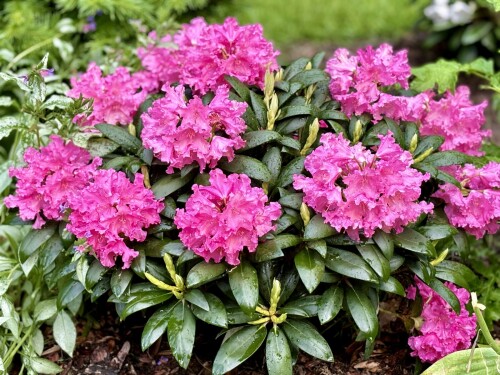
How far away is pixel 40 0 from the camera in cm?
421

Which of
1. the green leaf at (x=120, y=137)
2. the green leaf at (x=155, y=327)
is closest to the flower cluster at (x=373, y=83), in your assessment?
the green leaf at (x=120, y=137)

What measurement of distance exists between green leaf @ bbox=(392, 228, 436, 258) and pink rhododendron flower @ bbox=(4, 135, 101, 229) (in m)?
1.11

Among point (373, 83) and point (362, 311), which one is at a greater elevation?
point (373, 83)

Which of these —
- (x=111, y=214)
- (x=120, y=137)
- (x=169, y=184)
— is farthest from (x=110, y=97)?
(x=111, y=214)

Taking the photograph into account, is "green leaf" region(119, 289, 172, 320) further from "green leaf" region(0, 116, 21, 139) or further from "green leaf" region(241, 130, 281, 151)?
"green leaf" region(0, 116, 21, 139)

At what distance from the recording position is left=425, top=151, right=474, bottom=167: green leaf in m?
2.47

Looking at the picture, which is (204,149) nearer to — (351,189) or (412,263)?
(351,189)

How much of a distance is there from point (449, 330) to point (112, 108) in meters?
1.52

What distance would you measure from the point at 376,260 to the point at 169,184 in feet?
2.49

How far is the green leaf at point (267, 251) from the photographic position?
2.19 metres

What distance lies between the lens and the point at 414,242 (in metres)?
2.29

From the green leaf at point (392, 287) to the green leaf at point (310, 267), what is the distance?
22cm

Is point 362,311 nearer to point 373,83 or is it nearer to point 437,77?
point 373,83

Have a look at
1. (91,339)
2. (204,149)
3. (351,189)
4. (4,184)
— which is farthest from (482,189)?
(4,184)
